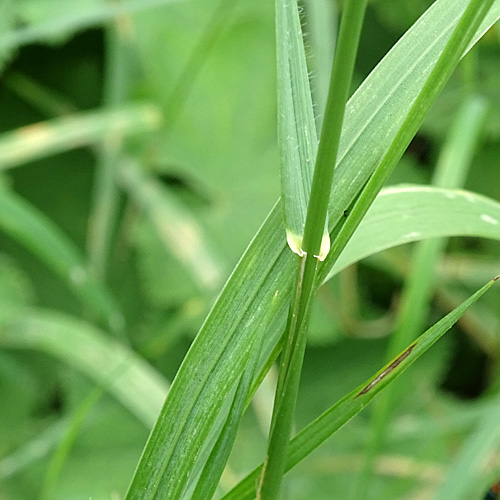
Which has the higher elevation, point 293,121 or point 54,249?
point 54,249

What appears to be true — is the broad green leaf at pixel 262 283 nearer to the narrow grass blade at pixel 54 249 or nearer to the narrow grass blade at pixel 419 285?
the narrow grass blade at pixel 419 285

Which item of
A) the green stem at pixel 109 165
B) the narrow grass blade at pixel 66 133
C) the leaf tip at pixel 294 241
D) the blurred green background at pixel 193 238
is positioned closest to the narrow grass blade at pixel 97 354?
the blurred green background at pixel 193 238

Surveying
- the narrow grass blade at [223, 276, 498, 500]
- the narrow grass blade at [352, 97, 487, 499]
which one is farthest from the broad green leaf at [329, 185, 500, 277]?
the narrow grass blade at [352, 97, 487, 499]

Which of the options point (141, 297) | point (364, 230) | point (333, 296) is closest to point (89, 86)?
point (141, 297)

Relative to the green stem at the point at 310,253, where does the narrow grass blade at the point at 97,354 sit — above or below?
above

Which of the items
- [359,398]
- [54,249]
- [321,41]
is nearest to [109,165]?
[54,249]

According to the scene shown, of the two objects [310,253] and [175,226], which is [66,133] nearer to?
[175,226]
